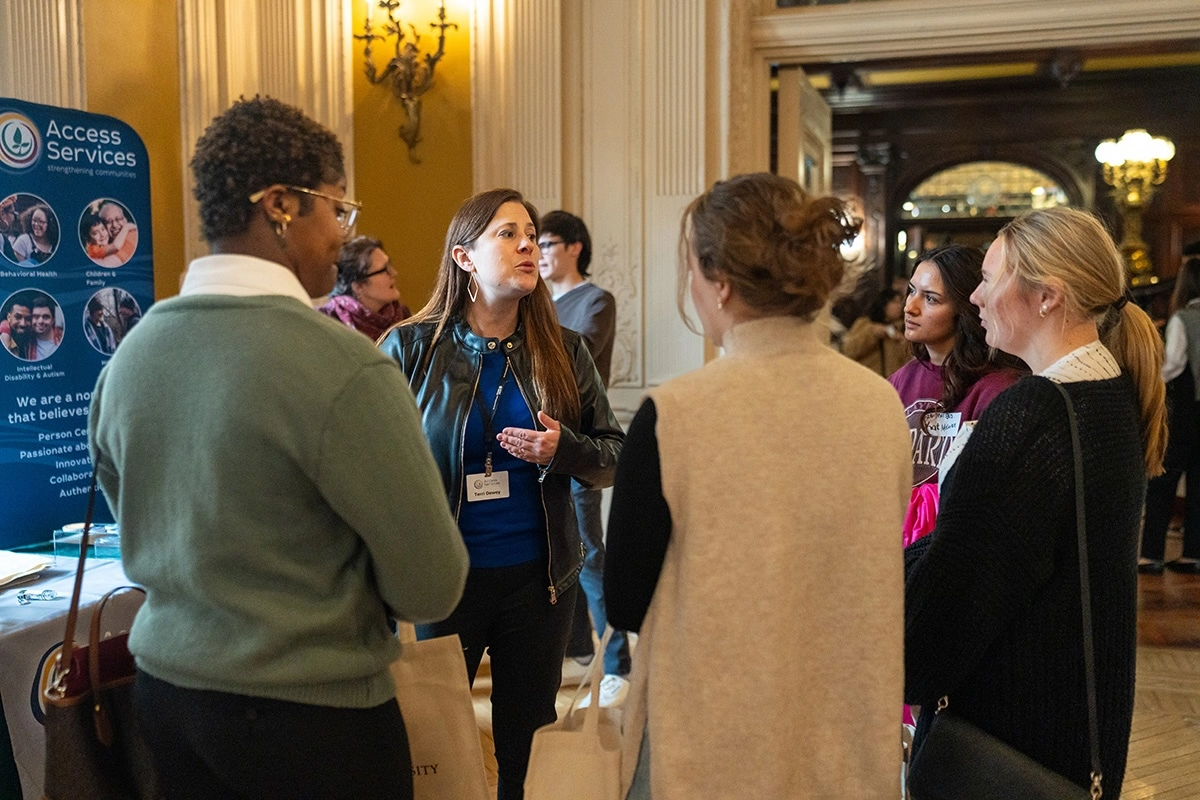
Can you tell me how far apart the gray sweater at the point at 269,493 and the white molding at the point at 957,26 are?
4.65m

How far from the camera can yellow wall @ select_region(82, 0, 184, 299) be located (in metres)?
4.32

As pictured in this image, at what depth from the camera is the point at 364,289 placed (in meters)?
4.07

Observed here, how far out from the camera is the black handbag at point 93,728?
4.98ft

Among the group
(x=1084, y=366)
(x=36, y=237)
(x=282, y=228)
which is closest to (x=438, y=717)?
(x=282, y=228)

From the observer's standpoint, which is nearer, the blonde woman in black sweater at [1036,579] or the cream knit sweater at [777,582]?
the cream knit sweater at [777,582]

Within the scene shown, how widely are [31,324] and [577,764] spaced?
1801mm

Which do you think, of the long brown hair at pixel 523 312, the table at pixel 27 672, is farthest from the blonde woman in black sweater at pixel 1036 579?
the table at pixel 27 672

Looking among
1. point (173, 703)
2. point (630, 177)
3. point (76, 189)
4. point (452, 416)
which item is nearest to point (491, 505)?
point (452, 416)

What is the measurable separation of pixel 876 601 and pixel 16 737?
1.53 meters

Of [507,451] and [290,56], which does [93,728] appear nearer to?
[507,451]

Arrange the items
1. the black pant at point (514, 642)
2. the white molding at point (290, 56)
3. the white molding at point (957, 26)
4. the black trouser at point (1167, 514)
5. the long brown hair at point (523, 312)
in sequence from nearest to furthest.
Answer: the black pant at point (514, 642) → the long brown hair at point (523, 312) → the white molding at point (957, 26) → the white molding at point (290, 56) → the black trouser at point (1167, 514)

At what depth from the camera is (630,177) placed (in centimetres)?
544

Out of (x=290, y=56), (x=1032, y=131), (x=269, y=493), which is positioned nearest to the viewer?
(x=269, y=493)

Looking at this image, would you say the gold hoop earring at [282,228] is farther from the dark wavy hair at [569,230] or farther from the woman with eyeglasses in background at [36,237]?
the dark wavy hair at [569,230]
